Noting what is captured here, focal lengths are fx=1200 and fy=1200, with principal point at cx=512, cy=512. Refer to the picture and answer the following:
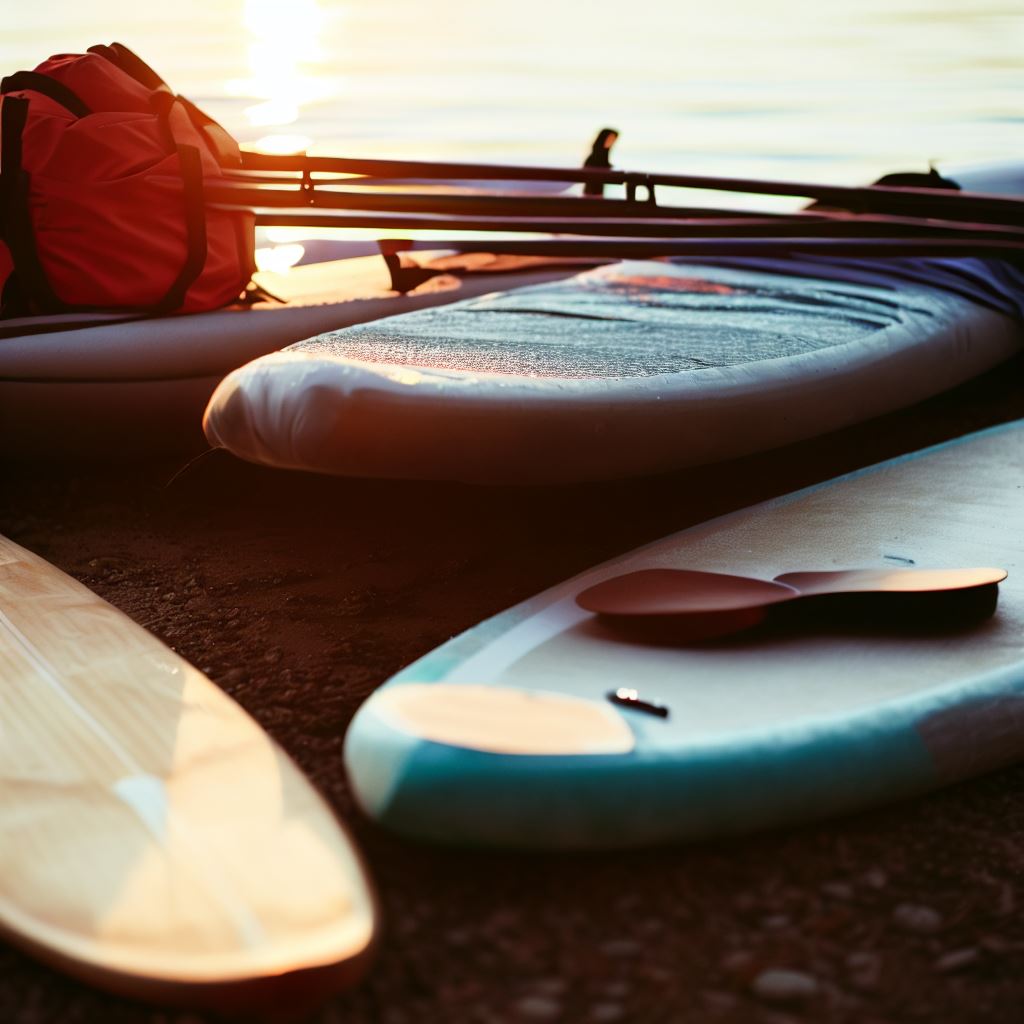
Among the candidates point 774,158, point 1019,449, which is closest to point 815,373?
point 1019,449

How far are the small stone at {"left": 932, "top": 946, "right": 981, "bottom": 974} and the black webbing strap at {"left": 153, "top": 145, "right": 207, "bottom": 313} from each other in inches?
69.0

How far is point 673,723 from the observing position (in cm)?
119

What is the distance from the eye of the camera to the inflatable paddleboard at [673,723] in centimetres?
109

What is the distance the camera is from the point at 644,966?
1.02 meters

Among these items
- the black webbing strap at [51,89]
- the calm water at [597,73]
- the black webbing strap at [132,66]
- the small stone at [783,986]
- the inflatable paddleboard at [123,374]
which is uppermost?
the calm water at [597,73]

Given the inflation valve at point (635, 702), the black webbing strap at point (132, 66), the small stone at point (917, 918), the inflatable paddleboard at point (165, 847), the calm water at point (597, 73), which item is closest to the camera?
the inflatable paddleboard at point (165, 847)

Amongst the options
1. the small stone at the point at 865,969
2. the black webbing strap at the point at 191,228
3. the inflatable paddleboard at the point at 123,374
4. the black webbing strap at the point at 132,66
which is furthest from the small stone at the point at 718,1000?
the black webbing strap at the point at 132,66

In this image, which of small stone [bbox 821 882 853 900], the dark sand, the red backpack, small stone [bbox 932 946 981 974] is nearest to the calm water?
the red backpack

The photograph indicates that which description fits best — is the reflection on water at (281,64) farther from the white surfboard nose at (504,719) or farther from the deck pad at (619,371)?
the white surfboard nose at (504,719)

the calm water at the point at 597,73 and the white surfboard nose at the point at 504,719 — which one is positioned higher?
the calm water at the point at 597,73

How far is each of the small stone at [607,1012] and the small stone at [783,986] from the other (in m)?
0.12

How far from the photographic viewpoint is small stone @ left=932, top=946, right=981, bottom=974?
103 centimetres

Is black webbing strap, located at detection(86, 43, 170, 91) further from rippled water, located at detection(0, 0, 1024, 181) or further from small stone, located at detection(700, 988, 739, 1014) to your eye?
small stone, located at detection(700, 988, 739, 1014)

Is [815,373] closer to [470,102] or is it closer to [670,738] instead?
[670,738]
